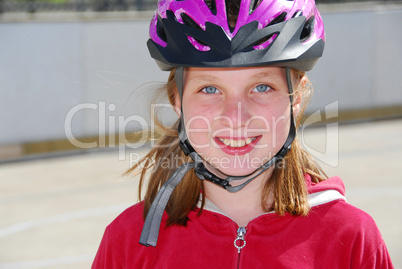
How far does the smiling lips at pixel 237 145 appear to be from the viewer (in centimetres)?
254

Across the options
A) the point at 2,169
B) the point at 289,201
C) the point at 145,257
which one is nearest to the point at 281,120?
the point at 289,201

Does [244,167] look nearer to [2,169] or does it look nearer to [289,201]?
[289,201]

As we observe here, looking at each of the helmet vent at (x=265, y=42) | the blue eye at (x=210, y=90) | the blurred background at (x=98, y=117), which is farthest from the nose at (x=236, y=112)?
the blurred background at (x=98, y=117)

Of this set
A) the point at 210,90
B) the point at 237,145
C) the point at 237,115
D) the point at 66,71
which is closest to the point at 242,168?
the point at 237,145

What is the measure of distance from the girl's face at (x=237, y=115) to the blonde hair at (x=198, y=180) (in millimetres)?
125

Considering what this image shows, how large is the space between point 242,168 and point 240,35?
0.53 meters

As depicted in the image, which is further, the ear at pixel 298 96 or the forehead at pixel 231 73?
the ear at pixel 298 96

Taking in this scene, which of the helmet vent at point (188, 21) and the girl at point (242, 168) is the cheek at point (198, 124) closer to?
the girl at point (242, 168)

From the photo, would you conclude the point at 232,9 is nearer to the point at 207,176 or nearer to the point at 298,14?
the point at 298,14

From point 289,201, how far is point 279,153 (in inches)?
8.1

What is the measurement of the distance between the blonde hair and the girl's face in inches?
4.9

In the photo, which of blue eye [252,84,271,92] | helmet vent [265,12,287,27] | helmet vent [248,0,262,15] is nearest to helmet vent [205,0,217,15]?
helmet vent [248,0,262,15]

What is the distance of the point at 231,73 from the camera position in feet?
8.16

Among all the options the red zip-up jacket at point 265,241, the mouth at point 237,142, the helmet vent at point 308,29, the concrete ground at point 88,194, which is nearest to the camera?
the red zip-up jacket at point 265,241
